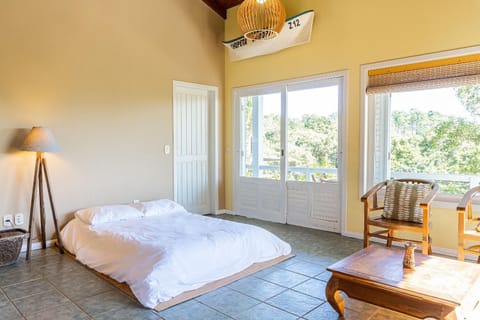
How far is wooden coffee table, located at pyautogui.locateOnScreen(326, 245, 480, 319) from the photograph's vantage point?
1830 mm

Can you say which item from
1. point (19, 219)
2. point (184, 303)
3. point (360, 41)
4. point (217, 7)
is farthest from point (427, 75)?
point (19, 219)

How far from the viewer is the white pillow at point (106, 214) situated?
365cm

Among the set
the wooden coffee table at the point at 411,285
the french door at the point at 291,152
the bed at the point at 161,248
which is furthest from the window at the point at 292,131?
the wooden coffee table at the point at 411,285

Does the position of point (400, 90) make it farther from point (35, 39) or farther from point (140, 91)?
point (35, 39)

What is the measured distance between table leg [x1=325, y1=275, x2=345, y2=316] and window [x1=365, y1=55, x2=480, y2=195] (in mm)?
2093

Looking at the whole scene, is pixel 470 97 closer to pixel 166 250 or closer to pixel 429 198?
pixel 429 198

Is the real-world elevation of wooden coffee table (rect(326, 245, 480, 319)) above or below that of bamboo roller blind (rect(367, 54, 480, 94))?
below

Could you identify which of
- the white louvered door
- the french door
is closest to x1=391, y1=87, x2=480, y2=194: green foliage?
the french door

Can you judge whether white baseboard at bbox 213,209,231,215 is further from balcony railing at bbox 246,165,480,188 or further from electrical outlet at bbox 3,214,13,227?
electrical outlet at bbox 3,214,13,227

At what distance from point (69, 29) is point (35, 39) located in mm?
400

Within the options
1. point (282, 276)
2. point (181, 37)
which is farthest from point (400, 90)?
point (181, 37)

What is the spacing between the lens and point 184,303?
8.29 feet

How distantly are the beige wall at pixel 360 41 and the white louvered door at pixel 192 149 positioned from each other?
0.95 m

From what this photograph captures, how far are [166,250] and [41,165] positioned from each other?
199 centimetres
